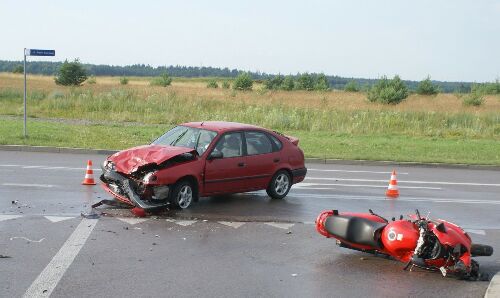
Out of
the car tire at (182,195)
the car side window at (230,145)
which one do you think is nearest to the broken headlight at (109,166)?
the car tire at (182,195)

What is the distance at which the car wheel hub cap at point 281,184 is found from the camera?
1332 centimetres

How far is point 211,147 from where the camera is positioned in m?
12.2

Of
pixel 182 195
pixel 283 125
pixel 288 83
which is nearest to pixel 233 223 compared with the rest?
pixel 182 195

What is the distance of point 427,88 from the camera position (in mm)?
83062

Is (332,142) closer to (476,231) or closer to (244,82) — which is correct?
(476,231)

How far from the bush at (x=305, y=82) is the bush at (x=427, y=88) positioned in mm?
20085

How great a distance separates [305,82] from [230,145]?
3582 inches

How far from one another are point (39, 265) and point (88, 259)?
0.60 meters

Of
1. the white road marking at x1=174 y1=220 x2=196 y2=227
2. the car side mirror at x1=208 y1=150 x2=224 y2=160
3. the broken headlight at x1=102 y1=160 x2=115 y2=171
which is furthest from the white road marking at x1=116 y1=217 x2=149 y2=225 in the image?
the car side mirror at x1=208 y1=150 x2=224 y2=160

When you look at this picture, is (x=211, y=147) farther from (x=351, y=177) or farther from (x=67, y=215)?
(x=351, y=177)

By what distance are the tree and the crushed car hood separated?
6374cm

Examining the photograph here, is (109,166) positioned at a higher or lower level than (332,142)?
higher

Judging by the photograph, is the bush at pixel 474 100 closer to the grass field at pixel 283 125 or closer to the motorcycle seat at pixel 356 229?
the grass field at pixel 283 125

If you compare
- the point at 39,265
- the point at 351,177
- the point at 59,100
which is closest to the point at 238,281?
the point at 39,265
